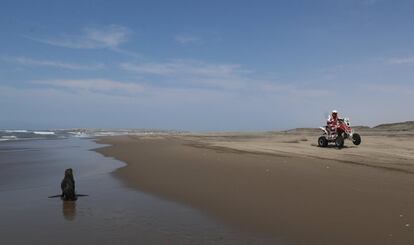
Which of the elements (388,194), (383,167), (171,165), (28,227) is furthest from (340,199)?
(171,165)

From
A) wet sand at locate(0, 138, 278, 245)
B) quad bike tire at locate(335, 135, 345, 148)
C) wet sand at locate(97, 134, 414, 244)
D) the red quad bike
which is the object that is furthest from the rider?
wet sand at locate(0, 138, 278, 245)

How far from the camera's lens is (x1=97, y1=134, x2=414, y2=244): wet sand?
7488 millimetres

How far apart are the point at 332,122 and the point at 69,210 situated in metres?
17.2

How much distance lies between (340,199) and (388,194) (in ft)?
3.19

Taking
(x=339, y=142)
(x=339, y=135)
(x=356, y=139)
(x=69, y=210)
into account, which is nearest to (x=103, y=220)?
(x=69, y=210)

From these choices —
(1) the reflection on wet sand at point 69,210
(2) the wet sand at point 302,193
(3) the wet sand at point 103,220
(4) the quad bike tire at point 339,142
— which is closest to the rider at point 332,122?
(4) the quad bike tire at point 339,142

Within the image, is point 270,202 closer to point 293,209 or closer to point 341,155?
point 293,209

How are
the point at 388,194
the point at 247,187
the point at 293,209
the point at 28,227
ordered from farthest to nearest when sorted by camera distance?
1. the point at 247,187
2. the point at 388,194
3. the point at 293,209
4. the point at 28,227

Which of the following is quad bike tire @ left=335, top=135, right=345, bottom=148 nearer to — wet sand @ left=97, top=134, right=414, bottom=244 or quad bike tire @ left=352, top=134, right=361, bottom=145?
quad bike tire @ left=352, top=134, right=361, bottom=145

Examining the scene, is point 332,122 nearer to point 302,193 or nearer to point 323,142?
point 323,142

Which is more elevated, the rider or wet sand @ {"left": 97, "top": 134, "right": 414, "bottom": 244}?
the rider

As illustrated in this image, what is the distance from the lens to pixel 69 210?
31.4 feet

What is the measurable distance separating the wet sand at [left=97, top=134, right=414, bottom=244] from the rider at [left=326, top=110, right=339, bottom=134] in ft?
21.0

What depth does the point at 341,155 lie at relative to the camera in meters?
18.1
